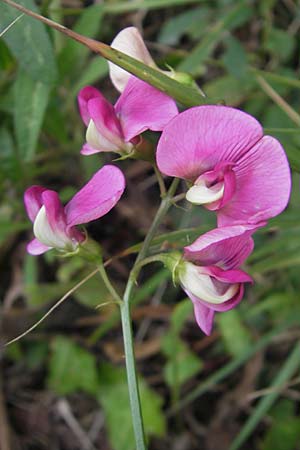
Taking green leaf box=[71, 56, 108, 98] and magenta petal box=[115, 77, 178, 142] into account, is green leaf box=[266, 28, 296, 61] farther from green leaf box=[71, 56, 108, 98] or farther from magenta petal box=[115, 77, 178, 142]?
magenta petal box=[115, 77, 178, 142]

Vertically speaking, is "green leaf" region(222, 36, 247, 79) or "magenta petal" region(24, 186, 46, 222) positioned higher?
"magenta petal" region(24, 186, 46, 222)

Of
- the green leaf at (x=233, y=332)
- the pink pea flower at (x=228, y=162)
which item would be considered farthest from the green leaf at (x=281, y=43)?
the pink pea flower at (x=228, y=162)

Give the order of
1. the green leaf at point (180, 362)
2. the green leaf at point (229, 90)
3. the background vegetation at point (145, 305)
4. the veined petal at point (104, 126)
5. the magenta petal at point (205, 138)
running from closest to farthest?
the magenta petal at point (205, 138) → the veined petal at point (104, 126) → the background vegetation at point (145, 305) → the green leaf at point (229, 90) → the green leaf at point (180, 362)

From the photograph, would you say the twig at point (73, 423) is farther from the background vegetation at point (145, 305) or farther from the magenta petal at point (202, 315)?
the magenta petal at point (202, 315)

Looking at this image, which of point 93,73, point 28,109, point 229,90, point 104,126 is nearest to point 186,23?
point 229,90

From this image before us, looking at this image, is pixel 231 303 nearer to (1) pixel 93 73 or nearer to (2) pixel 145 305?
(1) pixel 93 73

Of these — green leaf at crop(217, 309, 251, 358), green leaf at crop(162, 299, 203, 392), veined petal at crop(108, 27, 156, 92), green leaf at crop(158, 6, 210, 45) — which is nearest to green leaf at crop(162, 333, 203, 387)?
green leaf at crop(162, 299, 203, 392)
